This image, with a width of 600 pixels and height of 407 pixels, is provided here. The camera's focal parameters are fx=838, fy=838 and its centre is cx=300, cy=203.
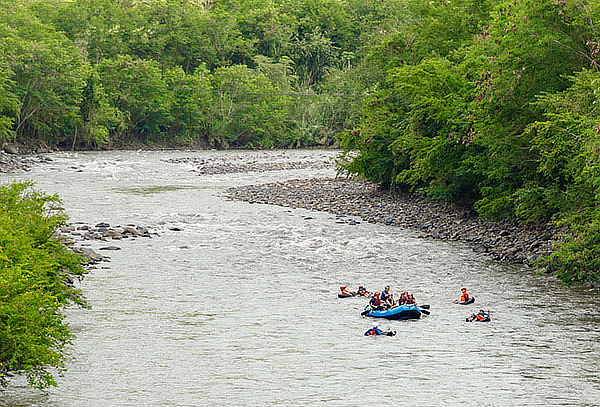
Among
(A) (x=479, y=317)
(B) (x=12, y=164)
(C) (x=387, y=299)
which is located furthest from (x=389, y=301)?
(B) (x=12, y=164)

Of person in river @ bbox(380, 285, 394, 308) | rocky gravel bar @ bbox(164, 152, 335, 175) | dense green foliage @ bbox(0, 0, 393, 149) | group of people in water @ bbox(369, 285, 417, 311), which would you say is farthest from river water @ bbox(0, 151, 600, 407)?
dense green foliage @ bbox(0, 0, 393, 149)

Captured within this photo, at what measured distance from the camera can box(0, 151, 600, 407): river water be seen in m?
15.3

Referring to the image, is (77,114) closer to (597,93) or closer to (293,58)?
(293,58)

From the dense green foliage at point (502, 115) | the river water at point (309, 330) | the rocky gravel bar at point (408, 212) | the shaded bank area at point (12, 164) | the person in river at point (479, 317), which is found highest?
the dense green foliage at point (502, 115)

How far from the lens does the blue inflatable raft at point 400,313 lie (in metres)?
→ 20.5

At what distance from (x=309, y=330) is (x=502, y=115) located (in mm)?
13612

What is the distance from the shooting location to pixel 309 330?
19.5 meters

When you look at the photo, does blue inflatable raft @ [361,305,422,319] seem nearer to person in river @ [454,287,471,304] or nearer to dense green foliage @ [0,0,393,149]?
person in river @ [454,287,471,304]

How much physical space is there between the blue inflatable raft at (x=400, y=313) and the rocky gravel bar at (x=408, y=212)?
704 centimetres

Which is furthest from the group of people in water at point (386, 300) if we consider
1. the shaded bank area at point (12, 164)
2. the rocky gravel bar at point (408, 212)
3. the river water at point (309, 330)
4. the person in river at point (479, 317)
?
the shaded bank area at point (12, 164)

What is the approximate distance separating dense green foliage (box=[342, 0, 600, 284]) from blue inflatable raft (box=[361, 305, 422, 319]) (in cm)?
533

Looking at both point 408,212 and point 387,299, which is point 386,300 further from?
point 408,212

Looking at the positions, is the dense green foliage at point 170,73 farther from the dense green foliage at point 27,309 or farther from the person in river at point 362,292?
the dense green foliage at point 27,309

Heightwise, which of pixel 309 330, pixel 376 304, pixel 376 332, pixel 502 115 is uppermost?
pixel 502 115
